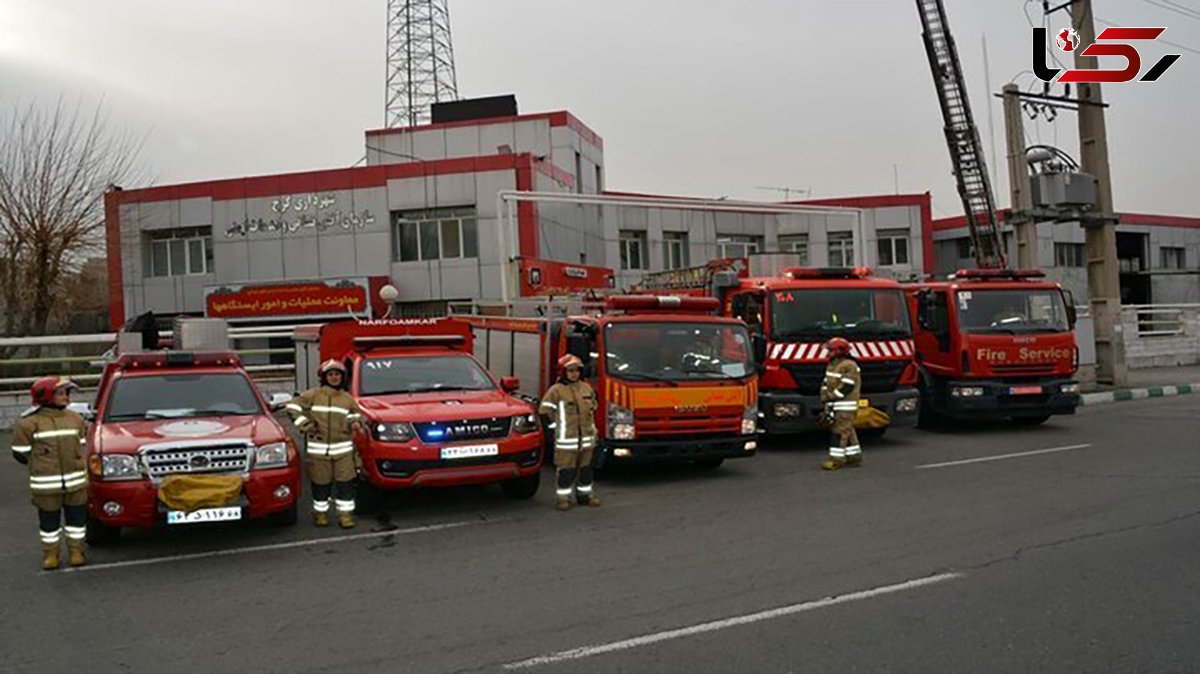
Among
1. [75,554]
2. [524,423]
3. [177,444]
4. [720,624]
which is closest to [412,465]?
[524,423]

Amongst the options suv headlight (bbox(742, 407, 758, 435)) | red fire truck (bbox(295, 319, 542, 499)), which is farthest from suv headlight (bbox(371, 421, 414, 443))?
suv headlight (bbox(742, 407, 758, 435))

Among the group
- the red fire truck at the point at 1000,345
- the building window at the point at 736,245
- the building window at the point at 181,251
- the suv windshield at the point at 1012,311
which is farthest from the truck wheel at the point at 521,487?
the building window at the point at 736,245

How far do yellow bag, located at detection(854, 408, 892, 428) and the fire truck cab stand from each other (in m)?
8.01

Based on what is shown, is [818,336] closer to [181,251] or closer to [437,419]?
[437,419]

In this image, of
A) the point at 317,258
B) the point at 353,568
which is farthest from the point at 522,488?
the point at 317,258

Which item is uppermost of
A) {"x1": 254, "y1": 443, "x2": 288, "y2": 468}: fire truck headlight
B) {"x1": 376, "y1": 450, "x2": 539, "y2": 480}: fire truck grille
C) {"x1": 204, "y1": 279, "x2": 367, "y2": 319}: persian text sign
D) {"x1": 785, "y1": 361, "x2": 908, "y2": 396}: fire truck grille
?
{"x1": 204, "y1": 279, "x2": 367, "y2": 319}: persian text sign

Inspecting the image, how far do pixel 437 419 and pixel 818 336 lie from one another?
6476 mm

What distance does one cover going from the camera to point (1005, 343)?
48.3 feet

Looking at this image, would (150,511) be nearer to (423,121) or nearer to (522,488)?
(522,488)

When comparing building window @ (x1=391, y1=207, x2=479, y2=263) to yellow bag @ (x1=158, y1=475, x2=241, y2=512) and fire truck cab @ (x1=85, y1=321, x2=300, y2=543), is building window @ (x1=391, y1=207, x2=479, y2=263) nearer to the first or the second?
fire truck cab @ (x1=85, y1=321, x2=300, y2=543)

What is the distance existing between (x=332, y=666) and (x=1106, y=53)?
2191 centimetres

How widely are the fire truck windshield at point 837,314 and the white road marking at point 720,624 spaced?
23.3 ft

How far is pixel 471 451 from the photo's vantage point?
928cm

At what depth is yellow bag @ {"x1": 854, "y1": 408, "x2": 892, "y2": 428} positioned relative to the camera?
13.5 meters
